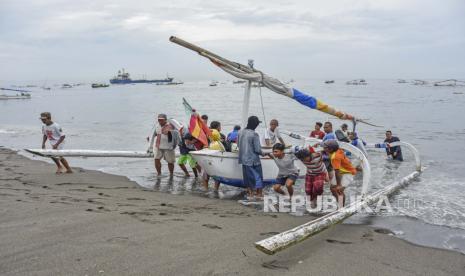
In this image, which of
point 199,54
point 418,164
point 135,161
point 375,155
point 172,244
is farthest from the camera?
point 375,155

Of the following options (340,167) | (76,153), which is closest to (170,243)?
(340,167)

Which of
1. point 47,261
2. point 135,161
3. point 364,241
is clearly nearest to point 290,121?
point 135,161

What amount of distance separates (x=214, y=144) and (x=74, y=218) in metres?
3.87

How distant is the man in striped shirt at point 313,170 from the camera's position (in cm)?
697

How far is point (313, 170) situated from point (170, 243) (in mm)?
3250

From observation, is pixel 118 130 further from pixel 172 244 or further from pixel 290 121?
pixel 172 244

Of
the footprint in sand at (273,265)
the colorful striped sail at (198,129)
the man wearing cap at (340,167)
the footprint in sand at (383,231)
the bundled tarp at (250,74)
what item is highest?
the bundled tarp at (250,74)

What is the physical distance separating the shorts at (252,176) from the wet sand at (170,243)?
2.64 feet

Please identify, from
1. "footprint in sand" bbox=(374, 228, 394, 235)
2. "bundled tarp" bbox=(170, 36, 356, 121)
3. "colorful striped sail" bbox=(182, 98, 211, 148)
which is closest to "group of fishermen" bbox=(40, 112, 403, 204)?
"colorful striped sail" bbox=(182, 98, 211, 148)

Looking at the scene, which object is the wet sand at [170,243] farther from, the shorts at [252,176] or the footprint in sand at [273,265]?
the shorts at [252,176]

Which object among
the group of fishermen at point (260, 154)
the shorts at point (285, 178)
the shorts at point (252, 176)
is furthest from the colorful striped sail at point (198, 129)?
the shorts at point (285, 178)

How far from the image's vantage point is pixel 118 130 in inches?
1011

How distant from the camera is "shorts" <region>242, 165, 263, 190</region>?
817 centimetres

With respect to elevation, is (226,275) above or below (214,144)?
below
